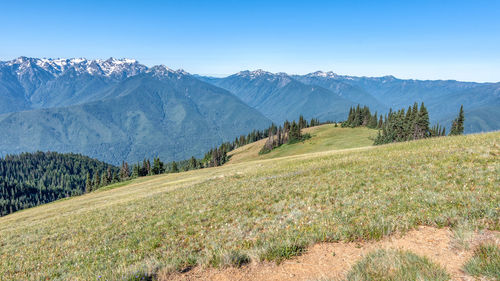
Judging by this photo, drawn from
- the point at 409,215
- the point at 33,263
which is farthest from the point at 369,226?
the point at 33,263

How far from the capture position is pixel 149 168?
131 metres

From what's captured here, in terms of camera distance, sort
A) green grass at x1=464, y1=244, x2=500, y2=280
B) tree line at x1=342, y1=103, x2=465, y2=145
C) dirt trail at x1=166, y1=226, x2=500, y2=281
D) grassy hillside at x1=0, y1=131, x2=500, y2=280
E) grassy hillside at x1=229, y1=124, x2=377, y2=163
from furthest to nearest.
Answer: grassy hillside at x1=229, y1=124, x2=377, y2=163
tree line at x1=342, y1=103, x2=465, y2=145
grassy hillside at x1=0, y1=131, x2=500, y2=280
dirt trail at x1=166, y1=226, x2=500, y2=281
green grass at x1=464, y1=244, x2=500, y2=280

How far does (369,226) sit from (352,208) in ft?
7.91

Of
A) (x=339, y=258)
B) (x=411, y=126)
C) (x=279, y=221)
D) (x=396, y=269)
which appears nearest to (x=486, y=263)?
(x=396, y=269)

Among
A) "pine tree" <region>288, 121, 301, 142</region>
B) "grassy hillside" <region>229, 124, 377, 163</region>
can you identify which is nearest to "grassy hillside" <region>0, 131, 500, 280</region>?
"grassy hillside" <region>229, 124, 377, 163</region>

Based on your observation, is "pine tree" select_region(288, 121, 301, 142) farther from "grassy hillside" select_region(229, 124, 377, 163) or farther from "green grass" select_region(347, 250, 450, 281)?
"green grass" select_region(347, 250, 450, 281)

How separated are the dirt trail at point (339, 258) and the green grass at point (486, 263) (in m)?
0.36

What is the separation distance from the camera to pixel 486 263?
4.57 m

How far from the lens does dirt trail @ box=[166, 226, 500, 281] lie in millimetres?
5555

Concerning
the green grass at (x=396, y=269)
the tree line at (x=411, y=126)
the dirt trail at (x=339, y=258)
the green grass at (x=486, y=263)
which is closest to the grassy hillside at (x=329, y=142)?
the tree line at (x=411, y=126)

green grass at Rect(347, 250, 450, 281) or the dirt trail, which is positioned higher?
green grass at Rect(347, 250, 450, 281)

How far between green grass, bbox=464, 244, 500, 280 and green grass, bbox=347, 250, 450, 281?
510 millimetres

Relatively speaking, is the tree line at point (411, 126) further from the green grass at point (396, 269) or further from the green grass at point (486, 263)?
the green grass at point (396, 269)

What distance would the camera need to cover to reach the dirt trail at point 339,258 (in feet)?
18.2
